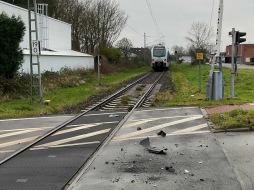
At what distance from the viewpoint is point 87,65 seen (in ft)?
155

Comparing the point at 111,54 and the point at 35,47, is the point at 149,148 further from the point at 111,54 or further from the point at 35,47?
the point at 111,54

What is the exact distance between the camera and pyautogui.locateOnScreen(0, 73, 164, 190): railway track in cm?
662

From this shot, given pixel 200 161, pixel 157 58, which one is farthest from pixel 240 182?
pixel 157 58

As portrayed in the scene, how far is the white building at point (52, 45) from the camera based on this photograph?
30.5 meters

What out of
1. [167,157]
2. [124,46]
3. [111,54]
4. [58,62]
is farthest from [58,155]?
[124,46]

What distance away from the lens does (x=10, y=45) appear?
20781 mm

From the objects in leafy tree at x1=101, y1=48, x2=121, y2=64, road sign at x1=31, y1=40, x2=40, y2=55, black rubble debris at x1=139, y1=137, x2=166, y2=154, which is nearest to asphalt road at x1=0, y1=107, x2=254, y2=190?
black rubble debris at x1=139, y1=137, x2=166, y2=154

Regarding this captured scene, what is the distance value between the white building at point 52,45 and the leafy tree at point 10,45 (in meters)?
3.89

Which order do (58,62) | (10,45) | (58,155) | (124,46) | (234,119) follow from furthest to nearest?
1. (124,46)
2. (58,62)
3. (10,45)
4. (234,119)
5. (58,155)

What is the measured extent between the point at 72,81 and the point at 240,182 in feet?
78.0

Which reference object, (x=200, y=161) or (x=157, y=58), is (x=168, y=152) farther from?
(x=157, y=58)

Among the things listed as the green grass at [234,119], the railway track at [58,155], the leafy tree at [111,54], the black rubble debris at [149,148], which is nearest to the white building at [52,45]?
the leafy tree at [111,54]

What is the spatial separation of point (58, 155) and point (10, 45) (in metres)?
13.8

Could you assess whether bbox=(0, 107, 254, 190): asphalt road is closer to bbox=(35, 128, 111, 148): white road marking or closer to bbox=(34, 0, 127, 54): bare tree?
bbox=(35, 128, 111, 148): white road marking
